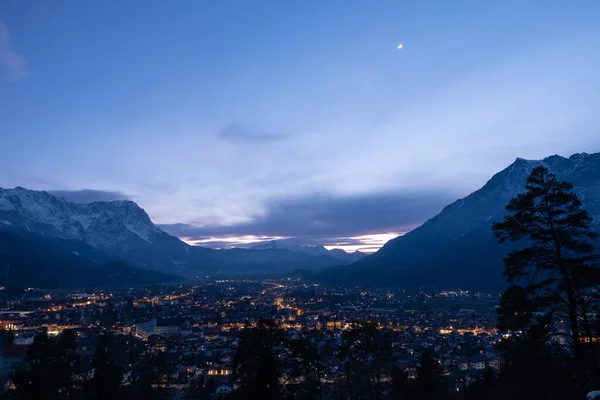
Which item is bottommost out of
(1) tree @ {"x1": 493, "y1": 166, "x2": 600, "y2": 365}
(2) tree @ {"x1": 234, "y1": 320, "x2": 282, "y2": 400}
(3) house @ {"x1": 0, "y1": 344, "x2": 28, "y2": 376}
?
(3) house @ {"x1": 0, "y1": 344, "x2": 28, "y2": 376}

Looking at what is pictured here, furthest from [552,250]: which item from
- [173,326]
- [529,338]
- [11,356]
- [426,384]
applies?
[173,326]

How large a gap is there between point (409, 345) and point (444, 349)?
15.0 feet

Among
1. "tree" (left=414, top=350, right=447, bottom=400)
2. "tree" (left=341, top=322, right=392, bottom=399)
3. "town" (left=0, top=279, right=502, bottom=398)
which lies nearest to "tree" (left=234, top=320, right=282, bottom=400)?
"town" (left=0, top=279, right=502, bottom=398)

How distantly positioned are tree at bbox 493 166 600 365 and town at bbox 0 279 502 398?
36.2 feet

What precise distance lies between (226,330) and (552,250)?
75429mm

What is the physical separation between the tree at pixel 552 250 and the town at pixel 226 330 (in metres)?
11.0

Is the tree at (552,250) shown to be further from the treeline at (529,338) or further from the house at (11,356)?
the house at (11,356)

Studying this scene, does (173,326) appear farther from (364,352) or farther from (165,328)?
(364,352)

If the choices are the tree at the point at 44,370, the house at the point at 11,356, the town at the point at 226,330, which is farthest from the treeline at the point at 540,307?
the house at the point at 11,356

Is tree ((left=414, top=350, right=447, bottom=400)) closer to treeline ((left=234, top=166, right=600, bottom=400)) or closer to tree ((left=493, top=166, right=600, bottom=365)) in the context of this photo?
treeline ((left=234, top=166, right=600, bottom=400))

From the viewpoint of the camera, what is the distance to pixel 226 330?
81500 mm

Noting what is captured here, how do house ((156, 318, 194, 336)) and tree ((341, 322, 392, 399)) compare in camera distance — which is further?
house ((156, 318, 194, 336))

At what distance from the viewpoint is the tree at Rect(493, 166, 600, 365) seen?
13188mm

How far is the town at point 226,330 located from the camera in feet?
131
